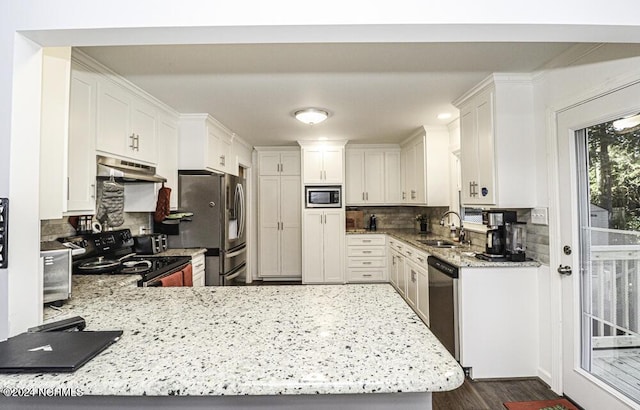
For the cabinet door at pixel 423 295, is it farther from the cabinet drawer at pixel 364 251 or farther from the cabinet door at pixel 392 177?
the cabinet door at pixel 392 177

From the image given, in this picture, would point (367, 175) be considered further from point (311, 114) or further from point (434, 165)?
point (311, 114)

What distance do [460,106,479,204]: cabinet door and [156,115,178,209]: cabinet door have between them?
2909mm

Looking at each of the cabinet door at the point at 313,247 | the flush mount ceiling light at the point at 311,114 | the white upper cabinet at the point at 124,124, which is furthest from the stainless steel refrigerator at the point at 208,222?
the cabinet door at the point at 313,247

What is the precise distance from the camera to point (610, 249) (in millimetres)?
1873

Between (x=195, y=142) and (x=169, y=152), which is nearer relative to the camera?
(x=169, y=152)

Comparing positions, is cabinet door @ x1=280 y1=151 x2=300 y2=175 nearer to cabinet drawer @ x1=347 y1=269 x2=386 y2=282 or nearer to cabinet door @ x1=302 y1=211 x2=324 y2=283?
cabinet door @ x1=302 y1=211 x2=324 y2=283

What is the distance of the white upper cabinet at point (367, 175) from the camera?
17.5 ft

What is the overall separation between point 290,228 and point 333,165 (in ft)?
4.28

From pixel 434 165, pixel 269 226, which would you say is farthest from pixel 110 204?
pixel 434 165

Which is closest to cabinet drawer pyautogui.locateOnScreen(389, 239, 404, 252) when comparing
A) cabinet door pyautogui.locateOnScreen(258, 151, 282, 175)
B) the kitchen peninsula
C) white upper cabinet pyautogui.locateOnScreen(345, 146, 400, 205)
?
white upper cabinet pyautogui.locateOnScreen(345, 146, 400, 205)

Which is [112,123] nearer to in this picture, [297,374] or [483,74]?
[297,374]

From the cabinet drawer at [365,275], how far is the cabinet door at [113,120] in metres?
3.49

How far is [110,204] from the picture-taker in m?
2.61

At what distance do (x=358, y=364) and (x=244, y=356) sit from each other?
34 centimetres
